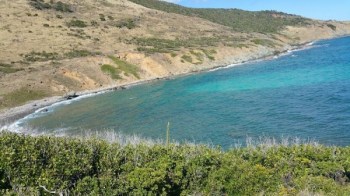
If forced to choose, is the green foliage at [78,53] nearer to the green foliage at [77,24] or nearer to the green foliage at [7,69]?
the green foliage at [7,69]

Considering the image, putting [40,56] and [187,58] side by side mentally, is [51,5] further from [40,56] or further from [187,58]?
[187,58]

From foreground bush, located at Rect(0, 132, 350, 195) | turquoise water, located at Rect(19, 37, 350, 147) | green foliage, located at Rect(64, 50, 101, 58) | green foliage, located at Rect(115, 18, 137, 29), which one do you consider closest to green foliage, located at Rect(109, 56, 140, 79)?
green foliage, located at Rect(64, 50, 101, 58)

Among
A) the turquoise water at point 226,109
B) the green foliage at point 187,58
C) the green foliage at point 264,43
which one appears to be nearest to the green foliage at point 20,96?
the turquoise water at point 226,109

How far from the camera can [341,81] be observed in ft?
223

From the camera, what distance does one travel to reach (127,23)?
137000mm

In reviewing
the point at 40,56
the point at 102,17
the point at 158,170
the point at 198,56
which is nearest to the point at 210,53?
the point at 198,56

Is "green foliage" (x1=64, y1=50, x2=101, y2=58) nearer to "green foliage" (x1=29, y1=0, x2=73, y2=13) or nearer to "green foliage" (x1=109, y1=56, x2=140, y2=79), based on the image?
"green foliage" (x1=109, y1=56, x2=140, y2=79)

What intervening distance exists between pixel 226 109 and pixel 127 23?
8812 centimetres

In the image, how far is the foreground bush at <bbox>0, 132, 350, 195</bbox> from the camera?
18141mm

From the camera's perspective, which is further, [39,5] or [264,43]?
[264,43]

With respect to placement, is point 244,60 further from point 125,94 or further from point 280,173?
point 280,173

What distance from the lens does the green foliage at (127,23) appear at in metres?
133

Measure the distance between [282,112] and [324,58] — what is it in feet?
222

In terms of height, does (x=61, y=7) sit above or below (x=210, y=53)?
above
